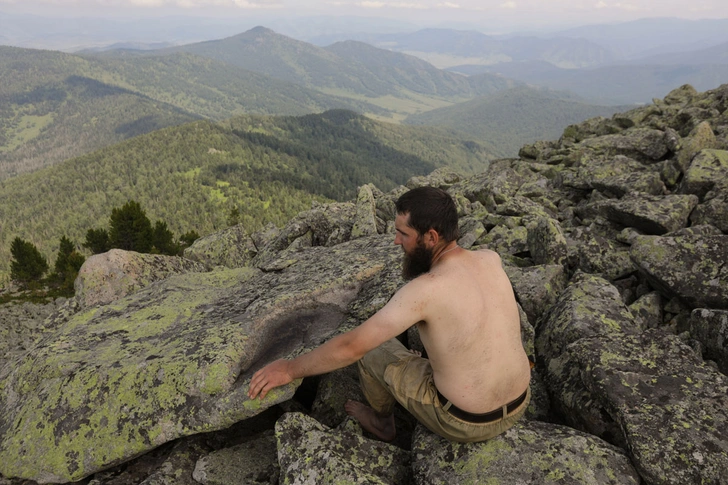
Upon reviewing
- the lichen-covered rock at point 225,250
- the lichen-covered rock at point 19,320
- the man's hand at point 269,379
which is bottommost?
the lichen-covered rock at point 19,320

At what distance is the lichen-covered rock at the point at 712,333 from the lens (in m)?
9.14

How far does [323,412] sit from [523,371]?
5.01 meters

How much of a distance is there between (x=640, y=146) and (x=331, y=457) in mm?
30360

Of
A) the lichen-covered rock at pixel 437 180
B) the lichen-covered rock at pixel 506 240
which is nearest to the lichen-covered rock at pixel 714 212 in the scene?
the lichen-covered rock at pixel 506 240

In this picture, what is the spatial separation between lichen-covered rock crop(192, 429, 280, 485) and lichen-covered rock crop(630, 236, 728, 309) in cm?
1171

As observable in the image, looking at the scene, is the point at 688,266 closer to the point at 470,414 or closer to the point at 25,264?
the point at 470,414

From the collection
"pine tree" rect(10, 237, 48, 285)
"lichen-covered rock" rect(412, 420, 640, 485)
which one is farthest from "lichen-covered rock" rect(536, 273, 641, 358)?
"pine tree" rect(10, 237, 48, 285)

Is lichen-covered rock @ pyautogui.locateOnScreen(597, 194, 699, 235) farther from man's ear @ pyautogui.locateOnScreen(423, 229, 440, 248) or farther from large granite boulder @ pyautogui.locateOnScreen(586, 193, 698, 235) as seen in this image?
man's ear @ pyautogui.locateOnScreen(423, 229, 440, 248)

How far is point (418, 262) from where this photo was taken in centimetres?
694

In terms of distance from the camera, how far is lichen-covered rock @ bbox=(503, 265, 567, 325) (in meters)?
11.8

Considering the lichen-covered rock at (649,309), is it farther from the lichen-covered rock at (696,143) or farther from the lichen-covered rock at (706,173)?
the lichen-covered rock at (696,143)

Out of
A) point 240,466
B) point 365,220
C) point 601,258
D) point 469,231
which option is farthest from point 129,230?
point 601,258

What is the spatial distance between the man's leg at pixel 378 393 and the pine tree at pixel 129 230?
91.5 meters

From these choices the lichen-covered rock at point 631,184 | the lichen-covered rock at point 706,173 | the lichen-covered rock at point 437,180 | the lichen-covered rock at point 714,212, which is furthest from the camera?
the lichen-covered rock at point 437,180
